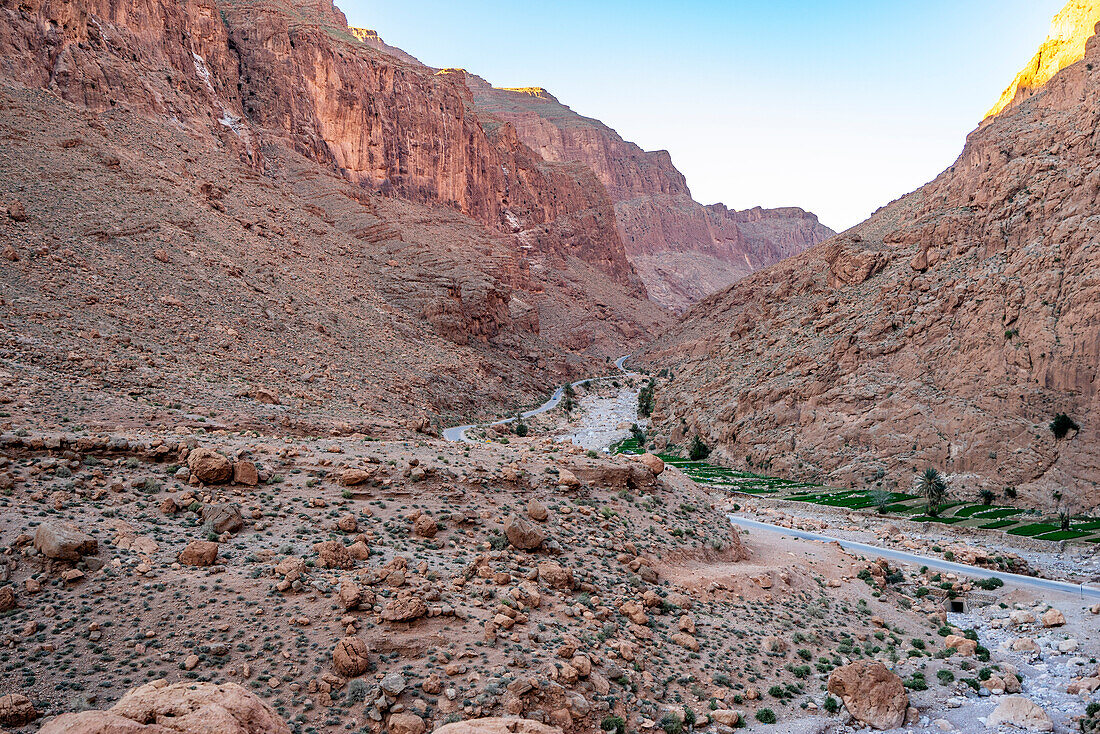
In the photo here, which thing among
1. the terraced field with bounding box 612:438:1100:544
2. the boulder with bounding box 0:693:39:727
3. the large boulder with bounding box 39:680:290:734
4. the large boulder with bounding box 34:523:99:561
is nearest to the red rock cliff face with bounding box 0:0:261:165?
the large boulder with bounding box 34:523:99:561

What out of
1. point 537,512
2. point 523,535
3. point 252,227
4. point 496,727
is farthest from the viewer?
point 252,227

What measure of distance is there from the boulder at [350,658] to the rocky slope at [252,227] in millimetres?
16446

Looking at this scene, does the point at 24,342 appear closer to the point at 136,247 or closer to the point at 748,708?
the point at 136,247

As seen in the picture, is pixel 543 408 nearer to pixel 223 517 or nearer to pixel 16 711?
pixel 223 517

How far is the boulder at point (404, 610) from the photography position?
39.1 ft

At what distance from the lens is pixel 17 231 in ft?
118

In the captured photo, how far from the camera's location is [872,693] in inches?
540

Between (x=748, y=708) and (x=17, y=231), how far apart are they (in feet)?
138

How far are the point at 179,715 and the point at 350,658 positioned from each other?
153 inches

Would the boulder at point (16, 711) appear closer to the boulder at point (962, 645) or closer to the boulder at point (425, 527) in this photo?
the boulder at point (425, 527)

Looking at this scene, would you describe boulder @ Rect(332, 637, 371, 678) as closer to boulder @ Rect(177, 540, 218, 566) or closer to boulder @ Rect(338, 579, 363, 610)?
boulder @ Rect(338, 579, 363, 610)

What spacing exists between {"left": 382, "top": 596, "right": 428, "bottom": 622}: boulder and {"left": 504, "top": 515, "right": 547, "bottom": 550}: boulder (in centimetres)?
402

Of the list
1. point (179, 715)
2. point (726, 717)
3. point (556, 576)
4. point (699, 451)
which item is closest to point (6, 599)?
point (179, 715)

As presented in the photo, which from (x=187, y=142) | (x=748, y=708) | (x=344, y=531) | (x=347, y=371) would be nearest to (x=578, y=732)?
(x=748, y=708)
